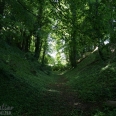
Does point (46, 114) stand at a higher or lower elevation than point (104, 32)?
lower

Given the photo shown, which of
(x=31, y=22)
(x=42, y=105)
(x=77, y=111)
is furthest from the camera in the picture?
(x=31, y=22)

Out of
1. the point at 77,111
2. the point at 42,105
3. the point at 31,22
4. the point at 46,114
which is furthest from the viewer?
the point at 31,22

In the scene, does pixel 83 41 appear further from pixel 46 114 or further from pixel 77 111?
pixel 46 114

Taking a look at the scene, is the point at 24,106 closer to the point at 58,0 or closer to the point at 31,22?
the point at 31,22

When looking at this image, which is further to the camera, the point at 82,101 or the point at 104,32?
the point at 82,101

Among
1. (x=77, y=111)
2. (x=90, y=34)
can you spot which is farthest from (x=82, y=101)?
(x=90, y=34)

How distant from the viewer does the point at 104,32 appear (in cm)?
789

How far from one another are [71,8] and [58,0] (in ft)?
2.08

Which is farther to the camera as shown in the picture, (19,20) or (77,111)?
(19,20)

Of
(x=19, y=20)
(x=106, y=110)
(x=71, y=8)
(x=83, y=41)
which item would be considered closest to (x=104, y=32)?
(x=83, y=41)

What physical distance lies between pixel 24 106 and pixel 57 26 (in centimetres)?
396

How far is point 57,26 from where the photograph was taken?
8.42 m

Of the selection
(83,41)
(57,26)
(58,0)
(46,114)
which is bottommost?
(46,114)

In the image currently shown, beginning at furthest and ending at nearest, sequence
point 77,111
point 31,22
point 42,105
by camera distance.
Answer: point 31,22, point 42,105, point 77,111
